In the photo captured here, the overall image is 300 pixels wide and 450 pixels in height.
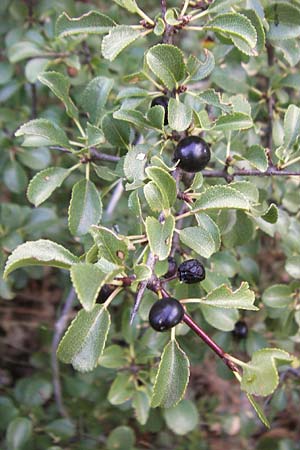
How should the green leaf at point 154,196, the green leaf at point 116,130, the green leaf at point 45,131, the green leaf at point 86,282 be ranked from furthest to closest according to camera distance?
the green leaf at point 116,130 < the green leaf at point 45,131 < the green leaf at point 154,196 < the green leaf at point 86,282

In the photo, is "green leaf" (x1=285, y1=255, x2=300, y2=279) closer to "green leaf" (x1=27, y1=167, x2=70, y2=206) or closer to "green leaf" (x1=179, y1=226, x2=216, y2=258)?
"green leaf" (x1=179, y1=226, x2=216, y2=258)

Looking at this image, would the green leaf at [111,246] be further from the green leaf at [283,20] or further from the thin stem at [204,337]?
the green leaf at [283,20]

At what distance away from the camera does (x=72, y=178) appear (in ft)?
6.63

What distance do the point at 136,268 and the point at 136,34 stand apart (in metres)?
0.50

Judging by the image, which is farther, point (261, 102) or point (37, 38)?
point (37, 38)

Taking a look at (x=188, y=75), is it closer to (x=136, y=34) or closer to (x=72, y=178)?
(x=136, y=34)

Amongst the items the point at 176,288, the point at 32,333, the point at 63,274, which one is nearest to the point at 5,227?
the point at 63,274

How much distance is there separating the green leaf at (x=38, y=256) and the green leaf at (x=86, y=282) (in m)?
0.11

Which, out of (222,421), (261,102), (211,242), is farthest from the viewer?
(222,421)

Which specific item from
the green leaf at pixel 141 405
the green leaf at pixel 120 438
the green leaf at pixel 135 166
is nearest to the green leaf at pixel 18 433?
the green leaf at pixel 120 438

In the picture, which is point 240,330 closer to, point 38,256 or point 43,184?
point 43,184

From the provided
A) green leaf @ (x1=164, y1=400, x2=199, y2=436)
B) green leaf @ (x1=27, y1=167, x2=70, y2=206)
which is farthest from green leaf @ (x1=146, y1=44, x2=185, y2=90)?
green leaf @ (x1=164, y1=400, x2=199, y2=436)

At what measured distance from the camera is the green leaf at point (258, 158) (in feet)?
4.45

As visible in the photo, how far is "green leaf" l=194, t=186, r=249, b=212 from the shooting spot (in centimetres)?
111
